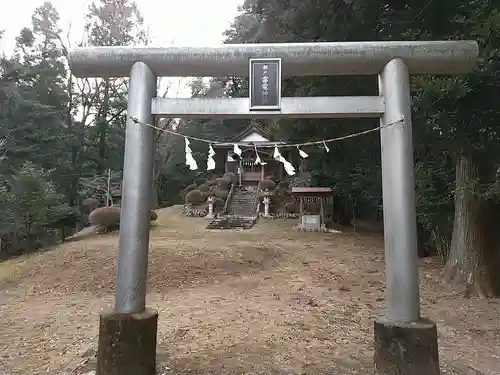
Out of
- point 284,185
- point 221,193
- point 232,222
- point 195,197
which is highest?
point 284,185

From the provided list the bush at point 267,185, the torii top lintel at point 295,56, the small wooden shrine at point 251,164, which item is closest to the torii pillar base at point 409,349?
the torii top lintel at point 295,56

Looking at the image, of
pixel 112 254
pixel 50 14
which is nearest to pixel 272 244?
pixel 112 254

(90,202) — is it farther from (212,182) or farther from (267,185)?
(267,185)

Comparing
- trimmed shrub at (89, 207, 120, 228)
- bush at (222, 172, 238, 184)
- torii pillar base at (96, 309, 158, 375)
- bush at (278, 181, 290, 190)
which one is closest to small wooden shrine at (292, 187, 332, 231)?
bush at (278, 181, 290, 190)

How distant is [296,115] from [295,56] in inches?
24.6

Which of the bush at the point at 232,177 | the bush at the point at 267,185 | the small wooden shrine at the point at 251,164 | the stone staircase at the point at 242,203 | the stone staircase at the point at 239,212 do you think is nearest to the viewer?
the stone staircase at the point at 239,212

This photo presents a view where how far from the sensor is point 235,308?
596 cm

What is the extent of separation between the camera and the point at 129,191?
11.5ft

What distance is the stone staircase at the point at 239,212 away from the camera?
17.3 meters

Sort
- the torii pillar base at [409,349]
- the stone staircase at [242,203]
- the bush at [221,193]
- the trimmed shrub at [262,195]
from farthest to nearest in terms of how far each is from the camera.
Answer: the bush at [221,193] → the trimmed shrub at [262,195] → the stone staircase at [242,203] → the torii pillar base at [409,349]

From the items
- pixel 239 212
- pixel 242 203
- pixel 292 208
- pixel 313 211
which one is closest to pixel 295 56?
pixel 313 211

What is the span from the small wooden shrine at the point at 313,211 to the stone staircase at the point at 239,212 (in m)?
2.58

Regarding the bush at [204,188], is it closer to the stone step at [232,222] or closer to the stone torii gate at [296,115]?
the stone step at [232,222]

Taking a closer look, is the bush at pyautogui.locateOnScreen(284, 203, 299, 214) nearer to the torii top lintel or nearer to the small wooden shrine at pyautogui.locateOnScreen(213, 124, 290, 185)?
the small wooden shrine at pyautogui.locateOnScreen(213, 124, 290, 185)
